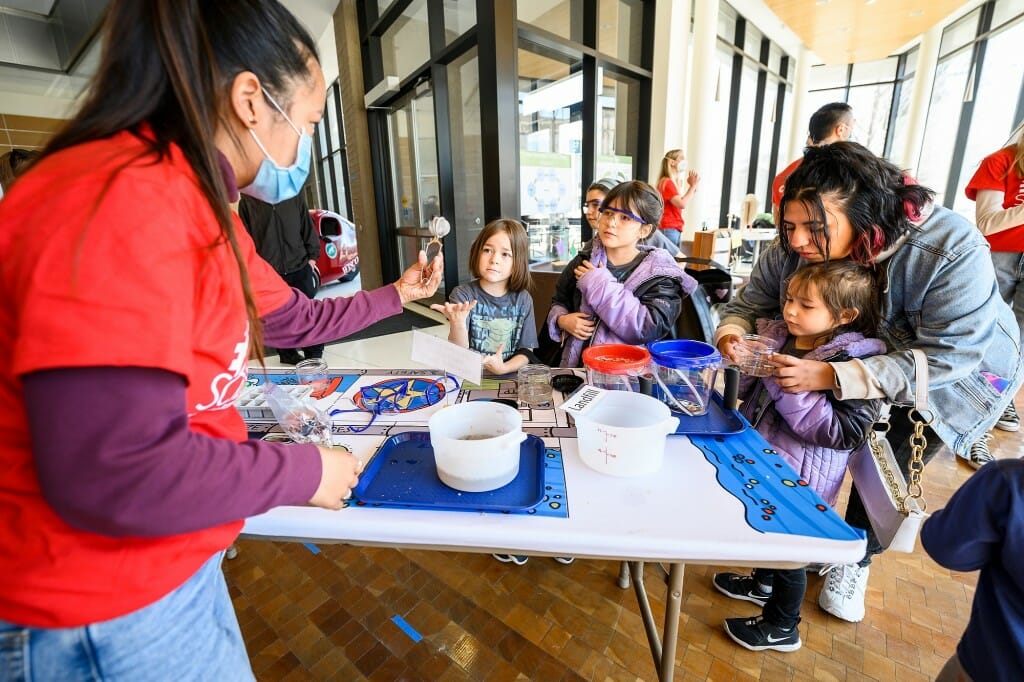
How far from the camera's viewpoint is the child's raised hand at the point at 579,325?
5.36 ft

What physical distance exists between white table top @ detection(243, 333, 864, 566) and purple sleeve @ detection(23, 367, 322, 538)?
0.99ft

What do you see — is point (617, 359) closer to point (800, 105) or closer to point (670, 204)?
point (670, 204)

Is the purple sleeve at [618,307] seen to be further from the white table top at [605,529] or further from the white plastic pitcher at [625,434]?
the white table top at [605,529]

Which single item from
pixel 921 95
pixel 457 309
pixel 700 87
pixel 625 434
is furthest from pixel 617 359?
pixel 921 95

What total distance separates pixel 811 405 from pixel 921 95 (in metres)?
7.99

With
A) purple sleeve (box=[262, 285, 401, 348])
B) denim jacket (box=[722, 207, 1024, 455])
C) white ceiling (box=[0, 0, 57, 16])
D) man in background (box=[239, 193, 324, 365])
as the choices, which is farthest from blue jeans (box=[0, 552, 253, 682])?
white ceiling (box=[0, 0, 57, 16])

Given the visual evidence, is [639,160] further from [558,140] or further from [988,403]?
[988,403]

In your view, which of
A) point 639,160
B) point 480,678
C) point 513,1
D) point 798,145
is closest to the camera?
point 480,678

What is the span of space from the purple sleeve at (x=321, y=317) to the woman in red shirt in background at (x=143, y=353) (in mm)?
421

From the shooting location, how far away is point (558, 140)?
13.6ft

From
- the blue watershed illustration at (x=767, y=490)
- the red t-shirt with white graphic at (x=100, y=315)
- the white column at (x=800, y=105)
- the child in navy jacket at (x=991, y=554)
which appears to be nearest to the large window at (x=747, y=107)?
the white column at (x=800, y=105)

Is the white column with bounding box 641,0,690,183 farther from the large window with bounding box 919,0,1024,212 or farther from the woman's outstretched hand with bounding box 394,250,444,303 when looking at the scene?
the woman's outstretched hand with bounding box 394,250,444,303

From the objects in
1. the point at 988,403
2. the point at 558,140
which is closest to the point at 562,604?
the point at 988,403

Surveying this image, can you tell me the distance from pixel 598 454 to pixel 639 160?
4.29 metres
